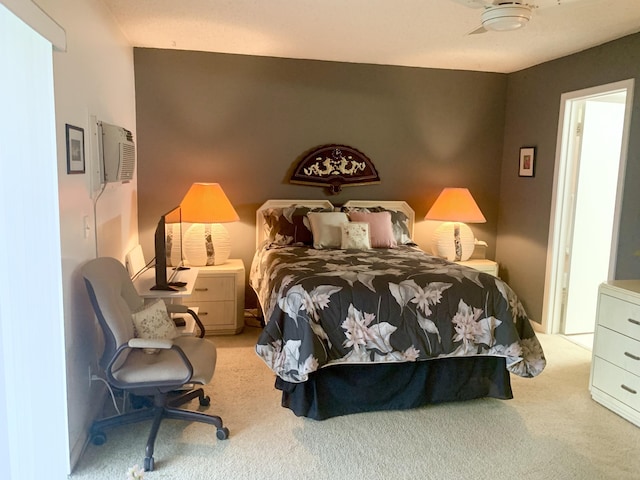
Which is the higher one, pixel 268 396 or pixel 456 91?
pixel 456 91

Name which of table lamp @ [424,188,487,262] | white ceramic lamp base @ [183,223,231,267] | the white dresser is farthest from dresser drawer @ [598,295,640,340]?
white ceramic lamp base @ [183,223,231,267]

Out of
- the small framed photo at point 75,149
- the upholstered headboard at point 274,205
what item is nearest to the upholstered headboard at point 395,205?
the upholstered headboard at point 274,205

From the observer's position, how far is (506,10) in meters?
2.34

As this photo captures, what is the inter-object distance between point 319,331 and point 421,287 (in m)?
0.68

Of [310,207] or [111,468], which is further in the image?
[310,207]

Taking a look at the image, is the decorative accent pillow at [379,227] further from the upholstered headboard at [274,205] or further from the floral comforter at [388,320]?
the floral comforter at [388,320]

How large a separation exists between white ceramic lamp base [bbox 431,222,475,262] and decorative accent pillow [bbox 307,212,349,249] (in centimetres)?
103

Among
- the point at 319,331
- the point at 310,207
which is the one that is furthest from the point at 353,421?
the point at 310,207

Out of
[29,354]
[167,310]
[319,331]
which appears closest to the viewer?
[29,354]

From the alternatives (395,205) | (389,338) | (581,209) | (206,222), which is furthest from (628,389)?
(206,222)

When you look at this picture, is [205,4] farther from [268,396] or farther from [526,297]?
[526,297]

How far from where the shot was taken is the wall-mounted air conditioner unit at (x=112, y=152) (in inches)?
114

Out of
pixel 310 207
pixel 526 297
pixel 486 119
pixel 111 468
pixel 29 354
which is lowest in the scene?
pixel 111 468

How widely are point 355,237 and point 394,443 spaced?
1830 millimetres
